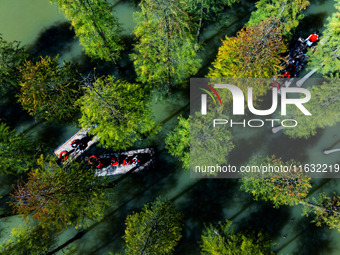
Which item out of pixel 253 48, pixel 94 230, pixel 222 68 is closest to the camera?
pixel 253 48

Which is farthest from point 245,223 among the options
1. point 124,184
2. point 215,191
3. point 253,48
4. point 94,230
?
point 253,48

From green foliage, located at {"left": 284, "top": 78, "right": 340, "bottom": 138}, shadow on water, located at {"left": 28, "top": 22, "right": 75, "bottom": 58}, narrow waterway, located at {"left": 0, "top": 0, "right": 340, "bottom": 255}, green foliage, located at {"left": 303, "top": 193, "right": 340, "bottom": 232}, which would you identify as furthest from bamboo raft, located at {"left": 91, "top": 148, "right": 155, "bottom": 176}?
green foliage, located at {"left": 303, "top": 193, "right": 340, "bottom": 232}

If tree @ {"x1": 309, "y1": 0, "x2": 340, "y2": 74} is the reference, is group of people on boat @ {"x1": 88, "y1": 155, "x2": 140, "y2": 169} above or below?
below

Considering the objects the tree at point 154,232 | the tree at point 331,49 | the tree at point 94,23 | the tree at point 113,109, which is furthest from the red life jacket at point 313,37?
the tree at point 154,232

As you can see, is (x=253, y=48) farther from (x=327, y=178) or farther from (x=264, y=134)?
(x=327, y=178)

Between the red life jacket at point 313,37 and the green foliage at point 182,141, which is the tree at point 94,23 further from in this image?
the red life jacket at point 313,37

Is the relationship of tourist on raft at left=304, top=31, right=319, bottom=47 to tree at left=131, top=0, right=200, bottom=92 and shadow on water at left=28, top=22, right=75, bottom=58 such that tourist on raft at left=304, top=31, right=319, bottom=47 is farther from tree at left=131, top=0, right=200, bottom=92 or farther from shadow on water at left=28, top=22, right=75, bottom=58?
shadow on water at left=28, top=22, right=75, bottom=58
